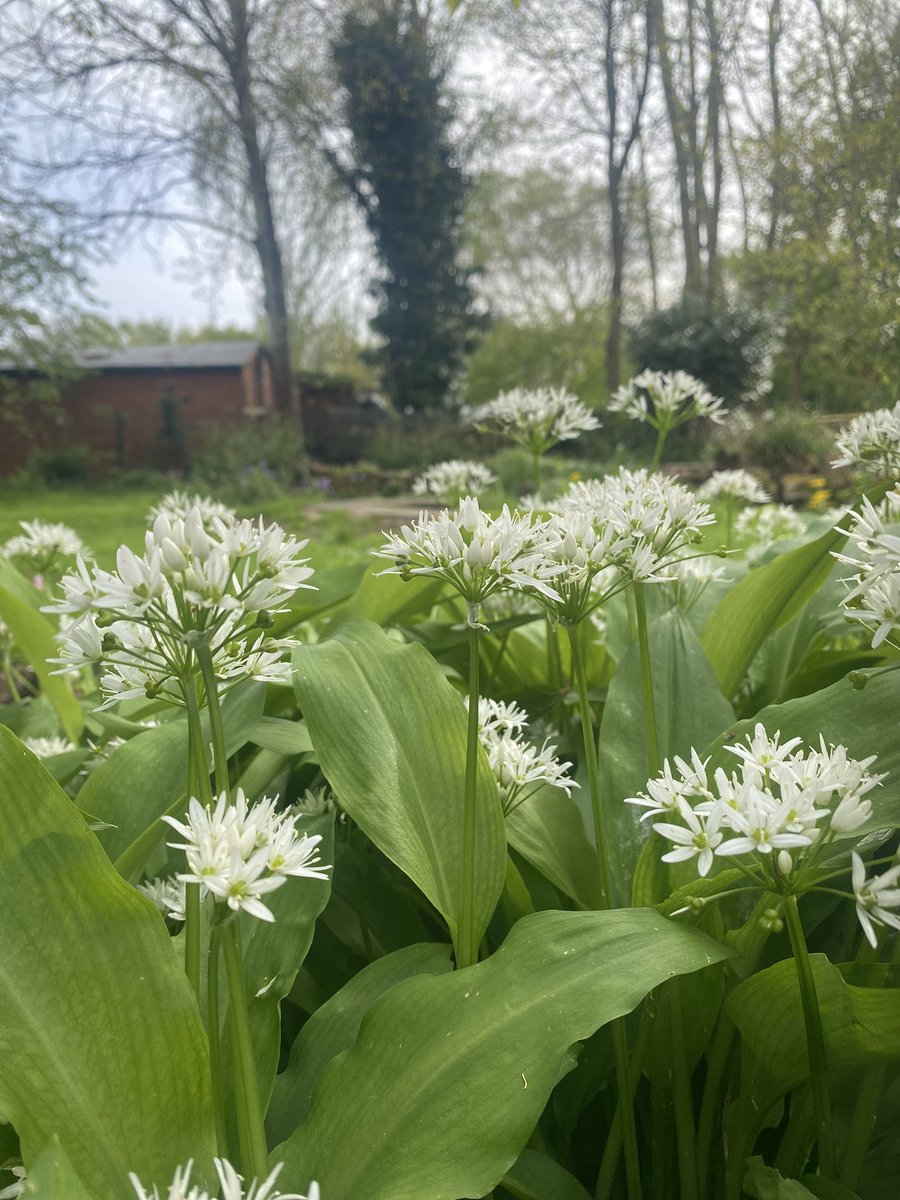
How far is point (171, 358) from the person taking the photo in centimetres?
2425

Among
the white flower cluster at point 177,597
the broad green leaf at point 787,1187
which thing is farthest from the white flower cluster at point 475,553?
the broad green leaf at point 787,1187

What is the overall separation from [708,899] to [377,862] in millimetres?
620

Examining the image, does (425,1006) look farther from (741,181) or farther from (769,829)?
(741,181)

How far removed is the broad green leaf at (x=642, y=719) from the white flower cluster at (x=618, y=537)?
0.23m

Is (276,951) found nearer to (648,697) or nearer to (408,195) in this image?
(648,697)

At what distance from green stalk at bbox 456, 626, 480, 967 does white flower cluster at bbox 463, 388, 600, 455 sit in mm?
1178

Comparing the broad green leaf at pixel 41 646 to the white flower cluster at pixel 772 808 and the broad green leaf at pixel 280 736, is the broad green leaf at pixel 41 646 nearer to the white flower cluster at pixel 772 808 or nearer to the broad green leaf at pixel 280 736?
the broad green leaf at pixel 280 736

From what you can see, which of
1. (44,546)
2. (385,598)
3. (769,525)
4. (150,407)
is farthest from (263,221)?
(385,598)

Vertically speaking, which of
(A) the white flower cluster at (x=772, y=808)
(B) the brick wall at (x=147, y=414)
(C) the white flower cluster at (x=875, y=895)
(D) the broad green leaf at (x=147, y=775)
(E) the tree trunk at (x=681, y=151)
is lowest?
(D) the broad green leaf at (x=147, y=775)

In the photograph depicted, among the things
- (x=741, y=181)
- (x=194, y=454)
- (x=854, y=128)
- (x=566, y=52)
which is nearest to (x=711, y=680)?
(x=854, y=128)

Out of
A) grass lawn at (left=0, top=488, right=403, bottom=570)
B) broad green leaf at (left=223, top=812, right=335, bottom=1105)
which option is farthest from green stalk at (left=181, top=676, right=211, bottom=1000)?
grass lawn at (left=0, top=488, right=403, bottom=570)

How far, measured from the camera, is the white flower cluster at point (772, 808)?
0.69 m

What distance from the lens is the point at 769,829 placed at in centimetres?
70

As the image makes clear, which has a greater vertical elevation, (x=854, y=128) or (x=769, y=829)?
(x=854, y=128)
